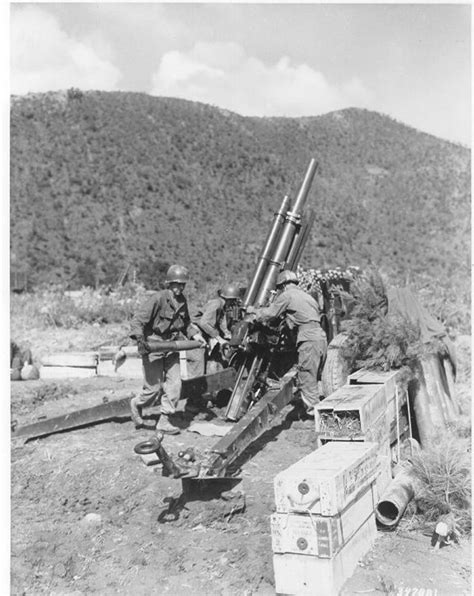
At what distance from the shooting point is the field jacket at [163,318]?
6.18 m

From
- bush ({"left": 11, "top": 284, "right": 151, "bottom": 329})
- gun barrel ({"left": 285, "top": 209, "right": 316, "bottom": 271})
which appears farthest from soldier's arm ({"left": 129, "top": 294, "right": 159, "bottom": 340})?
bush ({"left": 11, "top": 284, "right": 151, "bottom": 329})

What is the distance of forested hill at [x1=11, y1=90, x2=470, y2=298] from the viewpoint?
32500 millimetres

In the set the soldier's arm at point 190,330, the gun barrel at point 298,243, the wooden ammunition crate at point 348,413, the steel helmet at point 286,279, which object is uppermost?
the gun barrel at point 298,243

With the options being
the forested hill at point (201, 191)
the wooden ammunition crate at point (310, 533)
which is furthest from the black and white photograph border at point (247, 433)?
the forested hill at point (201, 191)

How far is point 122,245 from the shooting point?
110ft

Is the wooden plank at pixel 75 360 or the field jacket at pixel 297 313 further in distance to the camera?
the wooden plank at pixel 75 360

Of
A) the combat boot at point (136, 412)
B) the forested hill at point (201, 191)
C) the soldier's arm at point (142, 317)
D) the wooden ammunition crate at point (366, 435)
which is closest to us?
the wooden ammunition crate at point (366, 435)

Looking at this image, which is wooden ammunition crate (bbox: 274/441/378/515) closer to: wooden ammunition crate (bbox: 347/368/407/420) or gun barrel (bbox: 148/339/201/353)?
wooden ammunition crate (bbox: 347/368/407/420)

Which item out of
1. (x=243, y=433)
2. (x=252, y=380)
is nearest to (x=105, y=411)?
(x=252, y=380)

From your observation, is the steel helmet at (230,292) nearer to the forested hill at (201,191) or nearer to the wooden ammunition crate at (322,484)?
the wooden ammunition crate at (322,484)


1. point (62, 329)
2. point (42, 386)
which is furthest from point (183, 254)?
point (42, 386)

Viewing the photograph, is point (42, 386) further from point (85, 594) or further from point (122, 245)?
point (122, 245)

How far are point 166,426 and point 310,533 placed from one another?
336 cm
